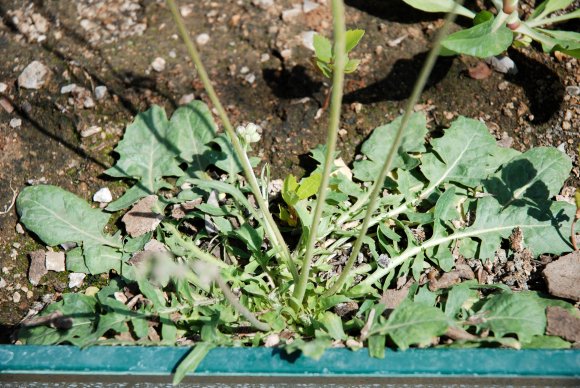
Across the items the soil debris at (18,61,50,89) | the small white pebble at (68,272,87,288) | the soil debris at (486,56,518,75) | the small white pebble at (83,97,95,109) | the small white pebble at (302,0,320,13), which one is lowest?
the small white pebble at (68,272,87,288)

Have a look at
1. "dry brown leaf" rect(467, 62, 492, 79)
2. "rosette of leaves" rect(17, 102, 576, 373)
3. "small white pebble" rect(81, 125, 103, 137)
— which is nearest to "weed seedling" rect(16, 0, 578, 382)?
"rosette of leaves" rect(17, 102, 576, 373)

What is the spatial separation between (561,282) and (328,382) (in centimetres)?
62

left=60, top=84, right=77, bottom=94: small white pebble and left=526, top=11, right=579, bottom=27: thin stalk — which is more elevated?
left=526, top=11, right=579, bottom=27: thin stalk

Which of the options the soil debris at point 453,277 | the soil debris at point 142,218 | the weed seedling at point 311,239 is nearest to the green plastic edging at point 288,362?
the weed seedling at point 311,239

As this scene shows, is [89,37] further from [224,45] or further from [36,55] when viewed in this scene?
[224,45]

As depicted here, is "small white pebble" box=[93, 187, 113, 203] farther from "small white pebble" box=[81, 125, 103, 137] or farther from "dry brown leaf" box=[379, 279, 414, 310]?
"dry brown leaf" box=[379, 279, 414, 310]

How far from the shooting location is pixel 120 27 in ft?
6.15

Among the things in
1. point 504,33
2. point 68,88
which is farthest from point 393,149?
point 68,88

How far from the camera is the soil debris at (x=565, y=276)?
1.36 metres

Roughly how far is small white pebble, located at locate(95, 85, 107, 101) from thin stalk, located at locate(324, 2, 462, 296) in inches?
35.9

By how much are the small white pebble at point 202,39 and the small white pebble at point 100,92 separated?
32cm

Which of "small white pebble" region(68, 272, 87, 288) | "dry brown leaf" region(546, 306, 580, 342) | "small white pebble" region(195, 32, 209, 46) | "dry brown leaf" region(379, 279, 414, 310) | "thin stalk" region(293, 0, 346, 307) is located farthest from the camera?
"small white pebble" region(195, 32, 209, 46)

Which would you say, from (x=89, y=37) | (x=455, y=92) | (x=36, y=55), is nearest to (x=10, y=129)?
(x=36, y=55)

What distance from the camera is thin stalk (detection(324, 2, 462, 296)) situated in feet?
2.60
